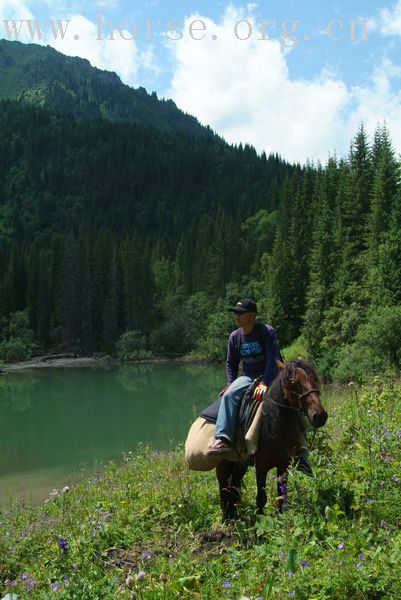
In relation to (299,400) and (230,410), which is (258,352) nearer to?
(230,410)

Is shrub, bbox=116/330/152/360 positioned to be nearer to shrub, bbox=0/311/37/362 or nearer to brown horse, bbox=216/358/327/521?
shrub, bbox=0/311/37/362

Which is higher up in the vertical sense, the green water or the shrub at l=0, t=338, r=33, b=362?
the shrub at l=0, t=338, r=33, b=362

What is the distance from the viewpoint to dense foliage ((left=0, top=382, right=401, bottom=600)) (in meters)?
4.21

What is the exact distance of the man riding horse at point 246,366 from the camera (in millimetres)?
6566

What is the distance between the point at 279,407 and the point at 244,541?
1539mm

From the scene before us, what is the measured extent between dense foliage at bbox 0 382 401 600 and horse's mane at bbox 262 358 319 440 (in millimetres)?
548

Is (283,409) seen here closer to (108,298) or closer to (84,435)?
(84,435)

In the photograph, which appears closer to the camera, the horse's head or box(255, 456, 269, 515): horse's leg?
the horse's head

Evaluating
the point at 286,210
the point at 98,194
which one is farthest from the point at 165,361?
the point at 98,194

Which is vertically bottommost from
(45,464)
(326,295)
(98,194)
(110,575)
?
(45,464)

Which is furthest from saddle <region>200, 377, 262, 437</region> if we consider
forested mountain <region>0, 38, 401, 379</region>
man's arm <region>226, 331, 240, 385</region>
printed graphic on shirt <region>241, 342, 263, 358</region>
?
forested mountain <region>0, 38, 401, 379</region>

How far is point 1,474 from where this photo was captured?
21.5m

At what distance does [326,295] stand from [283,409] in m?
48.1

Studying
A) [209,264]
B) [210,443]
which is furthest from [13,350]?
[210,443]
